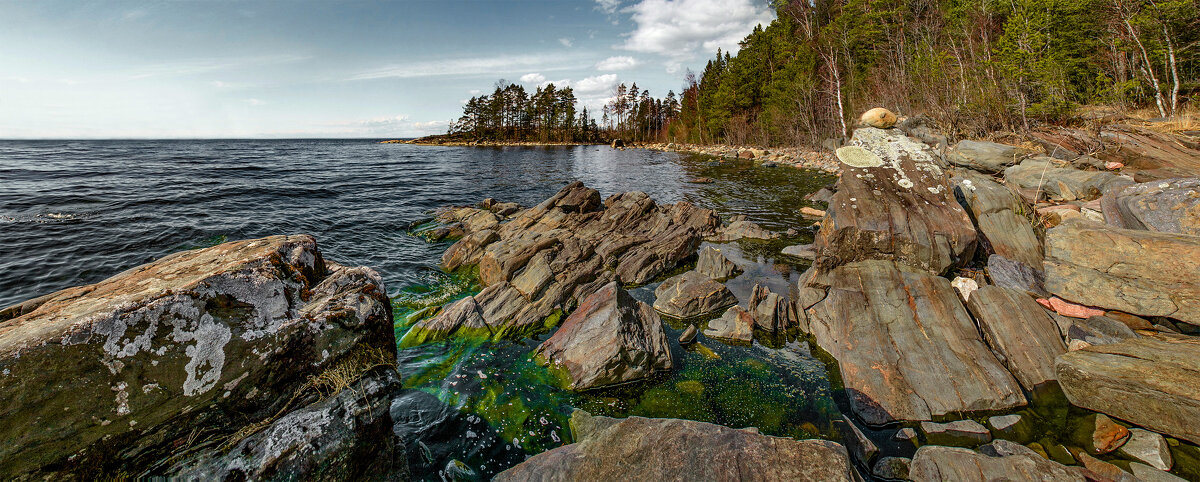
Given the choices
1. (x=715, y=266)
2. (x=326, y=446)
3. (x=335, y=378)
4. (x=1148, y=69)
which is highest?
(x=1148, y=69)

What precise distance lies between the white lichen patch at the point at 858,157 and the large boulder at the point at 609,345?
26.4 feet

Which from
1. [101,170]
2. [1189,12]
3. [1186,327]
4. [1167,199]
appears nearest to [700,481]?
[1186,327]

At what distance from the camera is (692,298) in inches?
363

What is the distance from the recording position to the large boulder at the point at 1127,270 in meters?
6.34

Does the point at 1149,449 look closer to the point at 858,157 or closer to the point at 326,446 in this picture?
the point at 858,157

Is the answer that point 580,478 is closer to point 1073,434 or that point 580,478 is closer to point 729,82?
point 1073,434

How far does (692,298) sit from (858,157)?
7.03 metres

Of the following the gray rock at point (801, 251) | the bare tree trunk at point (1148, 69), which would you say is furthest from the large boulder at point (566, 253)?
the bare tree trunk at point (1148, 69)

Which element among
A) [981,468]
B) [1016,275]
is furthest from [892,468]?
[1016,275]

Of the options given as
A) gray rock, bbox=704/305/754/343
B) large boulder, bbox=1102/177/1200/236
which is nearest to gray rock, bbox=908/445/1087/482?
gray rock, bbox=704/305/754/343

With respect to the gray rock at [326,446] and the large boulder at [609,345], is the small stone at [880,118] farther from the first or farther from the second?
the gray rock at [326,446]

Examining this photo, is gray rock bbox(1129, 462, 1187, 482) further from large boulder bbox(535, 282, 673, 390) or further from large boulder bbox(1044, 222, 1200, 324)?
large boulder bbox(535, 282, 673, 390)

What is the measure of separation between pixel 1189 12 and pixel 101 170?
73.1 meters

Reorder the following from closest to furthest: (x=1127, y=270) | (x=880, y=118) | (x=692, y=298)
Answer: (x=1127, y=270)
(x=692, y=298)
(x=880, y=118)
